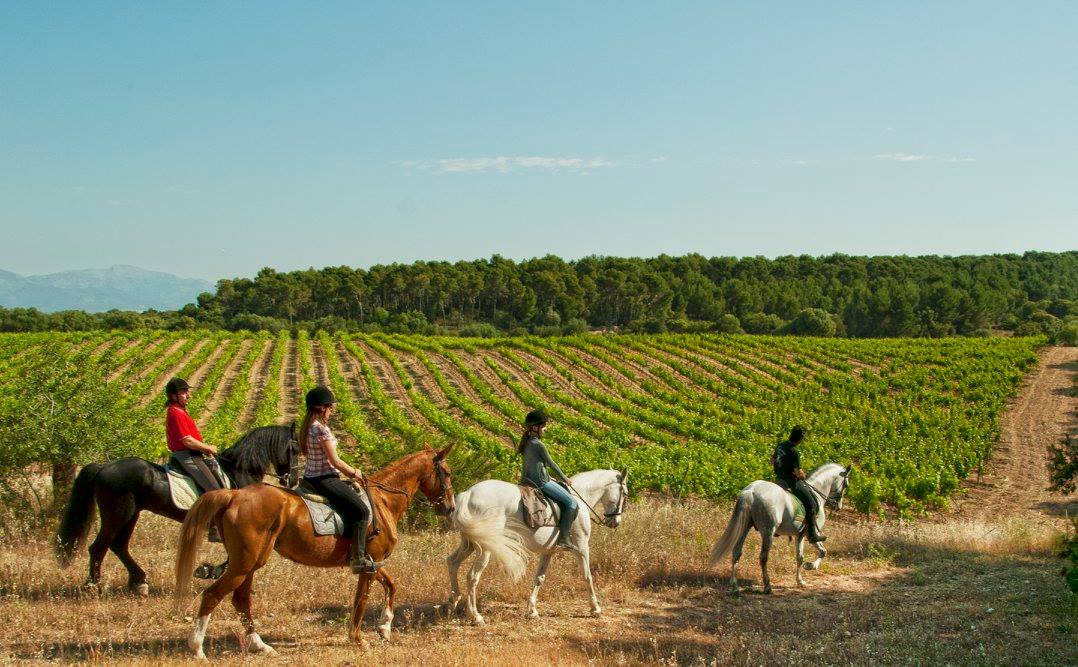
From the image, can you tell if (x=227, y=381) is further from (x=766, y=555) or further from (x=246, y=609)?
(x=766, y=555)

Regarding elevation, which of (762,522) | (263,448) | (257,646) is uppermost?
(263,448)

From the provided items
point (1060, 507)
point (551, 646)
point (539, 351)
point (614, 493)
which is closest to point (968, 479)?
Answer: point (1060, 507)

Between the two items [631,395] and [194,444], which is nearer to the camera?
[194,444]

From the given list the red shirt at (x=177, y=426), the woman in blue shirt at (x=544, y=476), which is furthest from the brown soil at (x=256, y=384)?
the woman in blue shirt at (x=544, y=476)

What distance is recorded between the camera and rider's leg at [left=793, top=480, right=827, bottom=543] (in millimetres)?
9992

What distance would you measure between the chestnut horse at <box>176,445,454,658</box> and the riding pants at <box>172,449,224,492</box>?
1.77 meters

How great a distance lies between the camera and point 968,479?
76.6 ft

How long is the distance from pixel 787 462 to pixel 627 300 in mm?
101590

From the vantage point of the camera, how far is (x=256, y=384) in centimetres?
3800

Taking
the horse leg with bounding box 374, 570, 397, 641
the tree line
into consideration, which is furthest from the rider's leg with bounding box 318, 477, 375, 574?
the tree line

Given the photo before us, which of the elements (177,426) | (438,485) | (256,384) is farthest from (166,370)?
(438,485)

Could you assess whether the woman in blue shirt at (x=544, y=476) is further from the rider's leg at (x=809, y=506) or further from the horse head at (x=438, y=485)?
the rider's leg at (x=809, y=506)

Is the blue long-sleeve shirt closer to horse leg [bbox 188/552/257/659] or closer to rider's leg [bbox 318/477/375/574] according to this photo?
rider's leg [bbox 318/477/375/574]

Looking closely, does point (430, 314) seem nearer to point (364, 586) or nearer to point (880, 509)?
point (880, 509)
